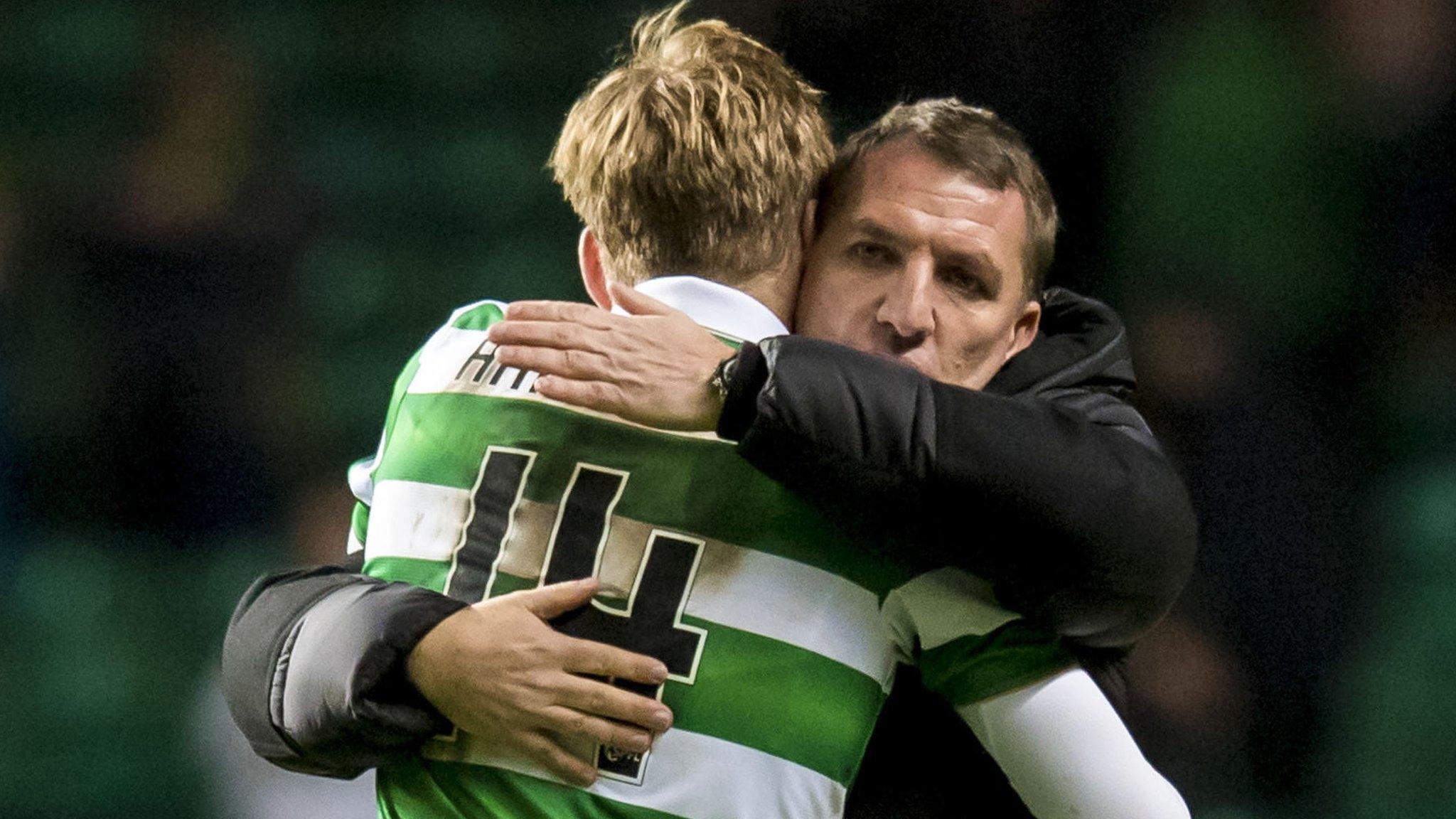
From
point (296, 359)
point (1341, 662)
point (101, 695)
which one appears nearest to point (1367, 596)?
point (1341, 662)

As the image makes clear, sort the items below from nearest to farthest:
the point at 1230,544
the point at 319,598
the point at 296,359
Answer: the point at 319,598 < the point at 1230,544 < the point at 296,359

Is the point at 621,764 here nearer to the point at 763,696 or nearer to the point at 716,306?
the point at 763,696

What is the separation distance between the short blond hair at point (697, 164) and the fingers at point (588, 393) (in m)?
0.17

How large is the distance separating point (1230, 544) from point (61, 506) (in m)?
2.07

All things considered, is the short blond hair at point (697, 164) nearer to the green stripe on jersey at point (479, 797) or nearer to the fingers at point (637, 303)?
the fingers at point (637, 303)

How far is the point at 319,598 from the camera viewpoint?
1194 millimetres

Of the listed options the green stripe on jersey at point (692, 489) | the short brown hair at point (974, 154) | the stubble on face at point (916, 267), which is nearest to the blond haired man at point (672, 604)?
the green stripe on jersey at point (692, 489)

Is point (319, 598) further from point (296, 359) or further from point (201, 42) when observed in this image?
point (201, 42)

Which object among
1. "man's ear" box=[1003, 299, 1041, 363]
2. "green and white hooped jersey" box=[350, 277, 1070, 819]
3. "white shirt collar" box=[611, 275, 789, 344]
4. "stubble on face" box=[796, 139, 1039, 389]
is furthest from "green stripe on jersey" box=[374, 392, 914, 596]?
"man's ear" box=[1003, 299, 1041, 363]

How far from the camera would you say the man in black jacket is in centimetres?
100

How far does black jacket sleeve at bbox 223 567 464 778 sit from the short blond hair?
31 centimetres

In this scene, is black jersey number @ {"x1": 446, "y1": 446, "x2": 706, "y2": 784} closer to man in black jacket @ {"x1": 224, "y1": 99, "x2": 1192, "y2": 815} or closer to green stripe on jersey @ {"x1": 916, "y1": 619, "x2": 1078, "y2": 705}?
man in black jacket @ {"x1": 224, "y1": 99, "x2": 1192, "y2": 815}

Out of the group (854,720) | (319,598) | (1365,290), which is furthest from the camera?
(1365,290)

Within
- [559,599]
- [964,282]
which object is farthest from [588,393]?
[964,282]
